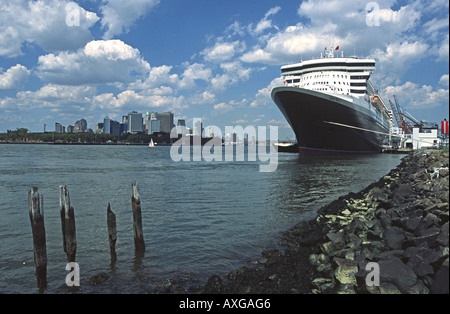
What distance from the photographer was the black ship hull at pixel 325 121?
148 feet

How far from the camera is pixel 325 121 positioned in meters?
48.3

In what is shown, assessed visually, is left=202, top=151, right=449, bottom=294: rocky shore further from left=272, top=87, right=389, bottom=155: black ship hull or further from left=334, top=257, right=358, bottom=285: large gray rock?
left=272, top=87, right=389, bottom=155: black ship hull

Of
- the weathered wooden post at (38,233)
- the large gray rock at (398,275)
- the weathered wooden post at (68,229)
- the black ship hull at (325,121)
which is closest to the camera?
the large gray rock at (398,275)

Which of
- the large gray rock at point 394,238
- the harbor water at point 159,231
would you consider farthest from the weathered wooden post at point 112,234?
the large gray rock at point 394,238

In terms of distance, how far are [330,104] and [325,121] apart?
3.87 meters

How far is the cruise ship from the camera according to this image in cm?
4572

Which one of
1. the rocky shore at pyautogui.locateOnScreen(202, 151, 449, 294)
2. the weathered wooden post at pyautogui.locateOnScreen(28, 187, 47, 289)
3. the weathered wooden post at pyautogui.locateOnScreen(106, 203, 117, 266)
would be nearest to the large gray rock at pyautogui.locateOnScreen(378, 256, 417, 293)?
the rocky shore at pyautogui.locateOnScreen(202, 151, 449, 294)

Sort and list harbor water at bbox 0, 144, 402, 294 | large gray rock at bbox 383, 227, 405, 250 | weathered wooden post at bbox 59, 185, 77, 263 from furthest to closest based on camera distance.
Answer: weathered wooden post at bbox 59, 185, 77, 263 → harbor water at bbox 0, 144, 402, 294 → large gray rock at bbox 383, 227, 405, 250
